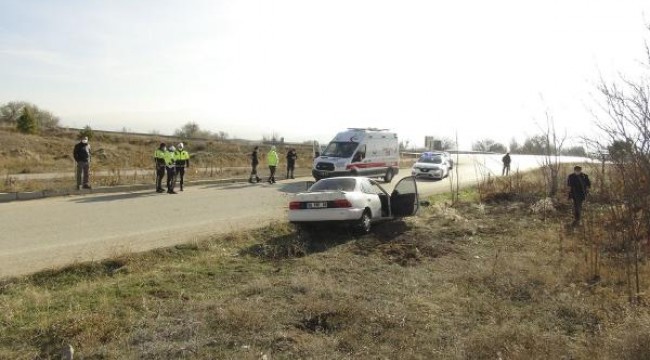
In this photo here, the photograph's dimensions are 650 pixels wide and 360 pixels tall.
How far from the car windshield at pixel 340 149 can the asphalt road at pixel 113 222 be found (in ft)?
17.6

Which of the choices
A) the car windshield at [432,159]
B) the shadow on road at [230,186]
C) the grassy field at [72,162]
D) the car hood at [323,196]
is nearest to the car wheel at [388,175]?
the car windshield at [432,159]

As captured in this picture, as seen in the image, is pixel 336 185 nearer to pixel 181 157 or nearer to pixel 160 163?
pixel 181 157

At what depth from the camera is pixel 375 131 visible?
2583 centimetres

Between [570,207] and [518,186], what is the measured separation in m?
3.32

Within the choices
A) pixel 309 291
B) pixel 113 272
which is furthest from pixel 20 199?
pixel 309 291

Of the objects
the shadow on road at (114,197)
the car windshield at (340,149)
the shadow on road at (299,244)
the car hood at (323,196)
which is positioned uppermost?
the car windshield at (340,149)

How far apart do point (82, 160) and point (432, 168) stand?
64.7 feet

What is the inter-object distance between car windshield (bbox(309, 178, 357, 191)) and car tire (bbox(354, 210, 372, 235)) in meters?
0.68

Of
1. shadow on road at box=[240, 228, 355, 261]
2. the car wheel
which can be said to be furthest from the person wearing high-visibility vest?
the car wheel

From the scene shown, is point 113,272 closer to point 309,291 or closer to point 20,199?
point 309,291

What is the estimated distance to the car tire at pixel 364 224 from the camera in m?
11.7

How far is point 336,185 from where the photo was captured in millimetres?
12000

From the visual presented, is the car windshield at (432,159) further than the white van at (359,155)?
Yes

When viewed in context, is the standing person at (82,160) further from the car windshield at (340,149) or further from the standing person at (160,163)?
the car windshield at (340,149)
